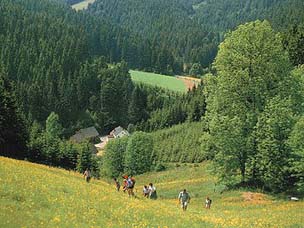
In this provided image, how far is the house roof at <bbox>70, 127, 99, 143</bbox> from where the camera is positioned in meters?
165

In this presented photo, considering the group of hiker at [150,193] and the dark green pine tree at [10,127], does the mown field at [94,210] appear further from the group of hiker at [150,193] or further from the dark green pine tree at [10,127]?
the dark green pine tree at [10,127]

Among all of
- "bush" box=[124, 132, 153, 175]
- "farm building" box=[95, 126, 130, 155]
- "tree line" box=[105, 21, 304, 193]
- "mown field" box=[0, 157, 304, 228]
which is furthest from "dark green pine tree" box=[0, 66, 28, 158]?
"farm building" box=[95, 126, 130, 155]

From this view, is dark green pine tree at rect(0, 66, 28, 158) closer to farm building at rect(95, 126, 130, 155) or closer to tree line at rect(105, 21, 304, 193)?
tree line at rect(105, 21, 304, 193)

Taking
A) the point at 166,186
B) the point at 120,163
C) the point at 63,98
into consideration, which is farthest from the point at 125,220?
the point at 63,98

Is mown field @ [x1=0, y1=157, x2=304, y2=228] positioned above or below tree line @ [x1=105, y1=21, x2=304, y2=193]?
below

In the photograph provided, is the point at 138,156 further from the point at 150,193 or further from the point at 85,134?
the point at 85,134

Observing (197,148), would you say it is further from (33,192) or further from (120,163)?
(33,192)

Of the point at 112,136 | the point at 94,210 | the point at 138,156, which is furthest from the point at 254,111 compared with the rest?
the point at 112,136

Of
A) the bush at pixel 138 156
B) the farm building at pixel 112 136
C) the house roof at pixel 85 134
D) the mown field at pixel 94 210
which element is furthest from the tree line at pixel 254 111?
the farm building at pixel 112 136

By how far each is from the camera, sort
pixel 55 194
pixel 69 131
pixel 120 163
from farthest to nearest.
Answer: pixel 69 131, pixel 120 163, pixel 55 194

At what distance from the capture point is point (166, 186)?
5994cm

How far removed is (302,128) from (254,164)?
7022 mm

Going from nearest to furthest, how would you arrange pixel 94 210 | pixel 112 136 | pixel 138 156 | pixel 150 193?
pixel 94 210, pixel 150 193, pixel 138 156, pixel 112 136

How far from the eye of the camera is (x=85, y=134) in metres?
169
